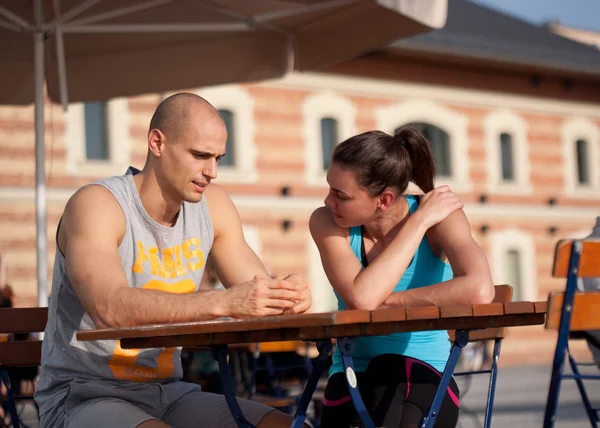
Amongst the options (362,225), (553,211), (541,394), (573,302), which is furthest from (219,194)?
(553,211)

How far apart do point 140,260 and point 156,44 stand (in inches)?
177

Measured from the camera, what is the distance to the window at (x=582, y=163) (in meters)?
25.1

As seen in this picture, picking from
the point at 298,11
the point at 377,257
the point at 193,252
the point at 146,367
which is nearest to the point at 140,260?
the point at 193,252

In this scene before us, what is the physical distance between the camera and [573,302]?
302 centimetres

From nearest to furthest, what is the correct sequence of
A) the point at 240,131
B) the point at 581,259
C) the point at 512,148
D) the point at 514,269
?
the point at 581,259 → the point at 240,131 → the point at 514,269 → the point at 512,148

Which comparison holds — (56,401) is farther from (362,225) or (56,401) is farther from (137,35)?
(137,35)

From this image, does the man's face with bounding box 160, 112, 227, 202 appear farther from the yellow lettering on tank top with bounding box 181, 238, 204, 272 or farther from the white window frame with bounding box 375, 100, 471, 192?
the white window frame with bounding box 375, 100, 471, 192

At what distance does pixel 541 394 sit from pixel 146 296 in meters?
11.3

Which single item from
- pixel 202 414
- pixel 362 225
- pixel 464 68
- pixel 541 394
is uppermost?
pixel 464 68

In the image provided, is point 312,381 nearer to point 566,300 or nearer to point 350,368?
point 350,368

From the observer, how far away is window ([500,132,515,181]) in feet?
78.3

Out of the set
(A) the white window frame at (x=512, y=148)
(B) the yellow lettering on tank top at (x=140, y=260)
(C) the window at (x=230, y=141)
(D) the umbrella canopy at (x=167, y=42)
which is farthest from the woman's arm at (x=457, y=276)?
(A) the white window frame at (x=512, y=148)

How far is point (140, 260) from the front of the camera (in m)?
3.11

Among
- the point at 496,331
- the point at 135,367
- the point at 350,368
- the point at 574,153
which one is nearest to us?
the point at 350,368
